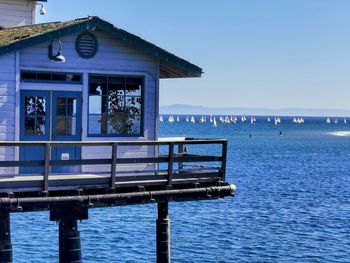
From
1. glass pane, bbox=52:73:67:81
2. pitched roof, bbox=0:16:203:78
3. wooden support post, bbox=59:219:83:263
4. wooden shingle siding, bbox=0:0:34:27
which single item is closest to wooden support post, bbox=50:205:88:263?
wooden support post, bbox=59:219:83:263

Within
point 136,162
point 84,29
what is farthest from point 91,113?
point 136,162

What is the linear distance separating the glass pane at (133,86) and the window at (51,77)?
1397 millimetres

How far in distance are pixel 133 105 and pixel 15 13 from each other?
919 centimetres

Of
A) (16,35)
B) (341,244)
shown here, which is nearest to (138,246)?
→ (341,244)

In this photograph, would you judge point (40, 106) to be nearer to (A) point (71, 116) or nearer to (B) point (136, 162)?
(A) point (71, 116)

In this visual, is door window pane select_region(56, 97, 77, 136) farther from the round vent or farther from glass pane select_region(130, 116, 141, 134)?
glass pane select_region(130, 116, 141, 134)

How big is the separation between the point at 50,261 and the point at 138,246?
510 centimetres

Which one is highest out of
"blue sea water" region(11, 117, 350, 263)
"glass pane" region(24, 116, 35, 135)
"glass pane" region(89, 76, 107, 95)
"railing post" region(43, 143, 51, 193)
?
"glass pane" region(89, 76, 107, 95)

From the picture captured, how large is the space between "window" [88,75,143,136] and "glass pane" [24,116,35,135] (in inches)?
61.2

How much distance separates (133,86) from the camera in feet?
65.0

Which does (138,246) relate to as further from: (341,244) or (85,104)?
(85,104)

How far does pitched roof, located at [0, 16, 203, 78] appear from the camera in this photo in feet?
58.2

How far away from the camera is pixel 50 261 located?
95.8 feet

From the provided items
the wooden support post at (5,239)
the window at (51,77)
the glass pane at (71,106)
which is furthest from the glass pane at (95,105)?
the wooden support post at (5,239)
